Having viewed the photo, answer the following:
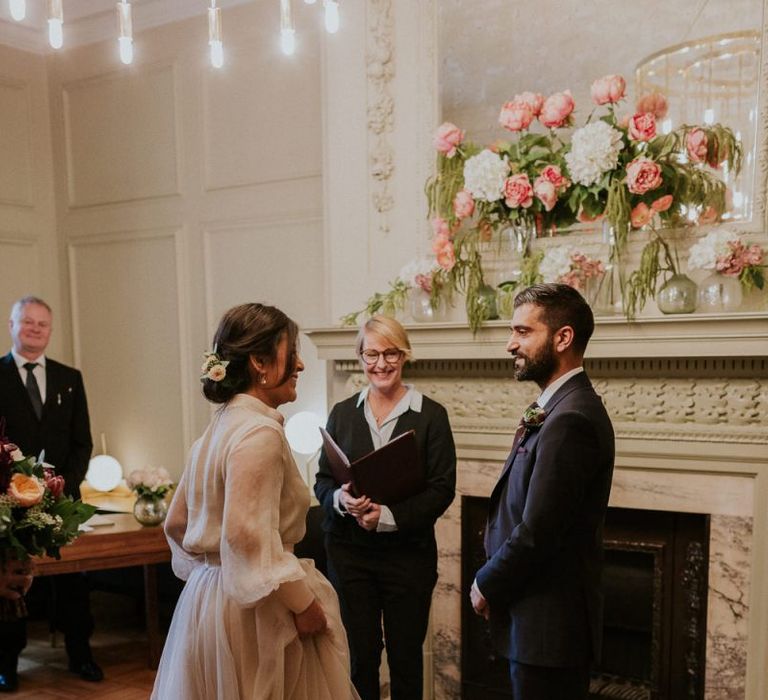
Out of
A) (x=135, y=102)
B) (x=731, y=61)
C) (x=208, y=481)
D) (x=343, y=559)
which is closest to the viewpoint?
(x=208, y=481)

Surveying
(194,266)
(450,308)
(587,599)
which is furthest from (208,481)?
(194,266)

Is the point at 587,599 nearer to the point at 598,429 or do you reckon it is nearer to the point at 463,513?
the point at 598,429

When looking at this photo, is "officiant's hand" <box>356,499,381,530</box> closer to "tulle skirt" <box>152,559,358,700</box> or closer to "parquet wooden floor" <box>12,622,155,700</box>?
"tulle skirt" <box>152,559,358,700</box>

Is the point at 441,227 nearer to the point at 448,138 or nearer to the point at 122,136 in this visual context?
the point at 448,138

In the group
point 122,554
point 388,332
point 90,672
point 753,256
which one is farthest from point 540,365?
point 90,672

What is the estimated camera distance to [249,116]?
4047 mm

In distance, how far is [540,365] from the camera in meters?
1.86

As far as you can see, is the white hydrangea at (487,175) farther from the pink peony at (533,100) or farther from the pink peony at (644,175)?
the pink peony at (644,175)

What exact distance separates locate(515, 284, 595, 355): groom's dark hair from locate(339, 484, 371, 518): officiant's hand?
33.6 inches

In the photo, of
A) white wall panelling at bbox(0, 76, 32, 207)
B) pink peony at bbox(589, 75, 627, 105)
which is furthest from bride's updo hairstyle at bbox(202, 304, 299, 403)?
white wall panelling at bbox(0, 76, 32, 207)

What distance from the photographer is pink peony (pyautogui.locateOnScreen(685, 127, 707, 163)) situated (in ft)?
8.63

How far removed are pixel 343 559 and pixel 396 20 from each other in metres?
2.29

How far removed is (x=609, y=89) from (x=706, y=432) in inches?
50.2

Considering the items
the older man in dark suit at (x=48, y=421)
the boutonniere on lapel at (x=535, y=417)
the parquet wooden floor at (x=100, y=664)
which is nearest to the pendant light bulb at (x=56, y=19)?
the boutonniere on lapel at (x=535, y=417)
